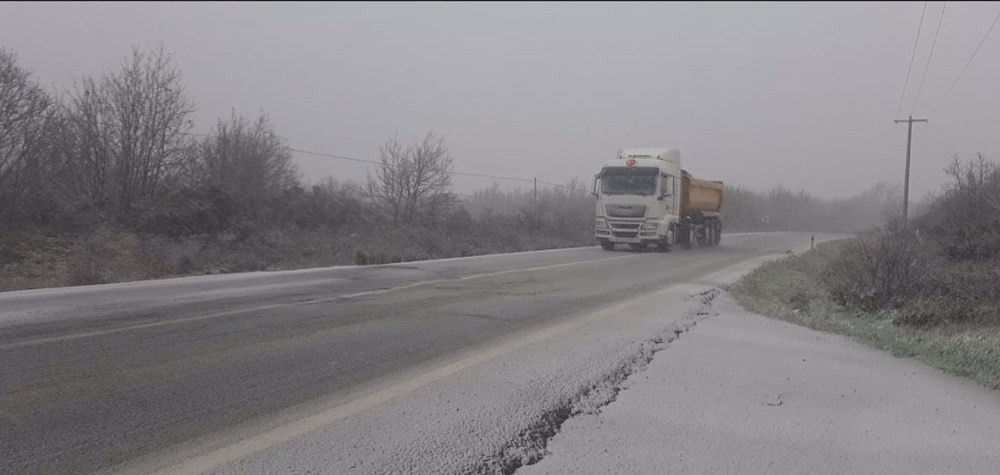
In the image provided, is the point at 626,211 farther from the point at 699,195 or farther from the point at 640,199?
the point at 699,195

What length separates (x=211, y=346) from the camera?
18.5 ft

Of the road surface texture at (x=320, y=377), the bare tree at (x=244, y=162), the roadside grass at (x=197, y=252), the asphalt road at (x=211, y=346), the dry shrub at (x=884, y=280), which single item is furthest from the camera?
the bare tree at (x=244, y=162)

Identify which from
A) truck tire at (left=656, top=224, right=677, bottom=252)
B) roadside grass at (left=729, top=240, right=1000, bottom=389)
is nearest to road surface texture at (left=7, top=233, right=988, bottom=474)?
roadside grass at (left=729, top=240, right=1000, bottom=389)

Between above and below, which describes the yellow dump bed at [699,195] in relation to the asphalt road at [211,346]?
above

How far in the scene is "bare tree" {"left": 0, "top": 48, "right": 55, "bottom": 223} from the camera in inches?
476

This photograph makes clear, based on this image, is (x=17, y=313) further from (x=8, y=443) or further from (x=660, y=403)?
(x=660, y=403)

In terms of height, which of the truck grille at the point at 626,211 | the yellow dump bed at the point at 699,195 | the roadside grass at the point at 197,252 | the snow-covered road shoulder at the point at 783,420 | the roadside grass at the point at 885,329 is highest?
the yellow dump bed at the point at 699,195

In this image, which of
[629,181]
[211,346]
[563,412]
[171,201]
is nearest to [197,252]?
[171,201]

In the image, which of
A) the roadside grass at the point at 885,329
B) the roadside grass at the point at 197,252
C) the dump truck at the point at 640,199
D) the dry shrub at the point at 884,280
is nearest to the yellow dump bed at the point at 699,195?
the dump truck at the point at 640,199

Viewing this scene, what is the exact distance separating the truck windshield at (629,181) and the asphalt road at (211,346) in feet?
35.8

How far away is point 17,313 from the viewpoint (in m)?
6.91

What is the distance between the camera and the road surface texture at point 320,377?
3322 mm

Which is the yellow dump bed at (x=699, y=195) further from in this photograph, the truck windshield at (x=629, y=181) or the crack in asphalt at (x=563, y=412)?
the crack in asphalt at (x=563, y=412)

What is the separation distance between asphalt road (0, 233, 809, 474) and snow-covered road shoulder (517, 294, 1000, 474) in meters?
1.87
